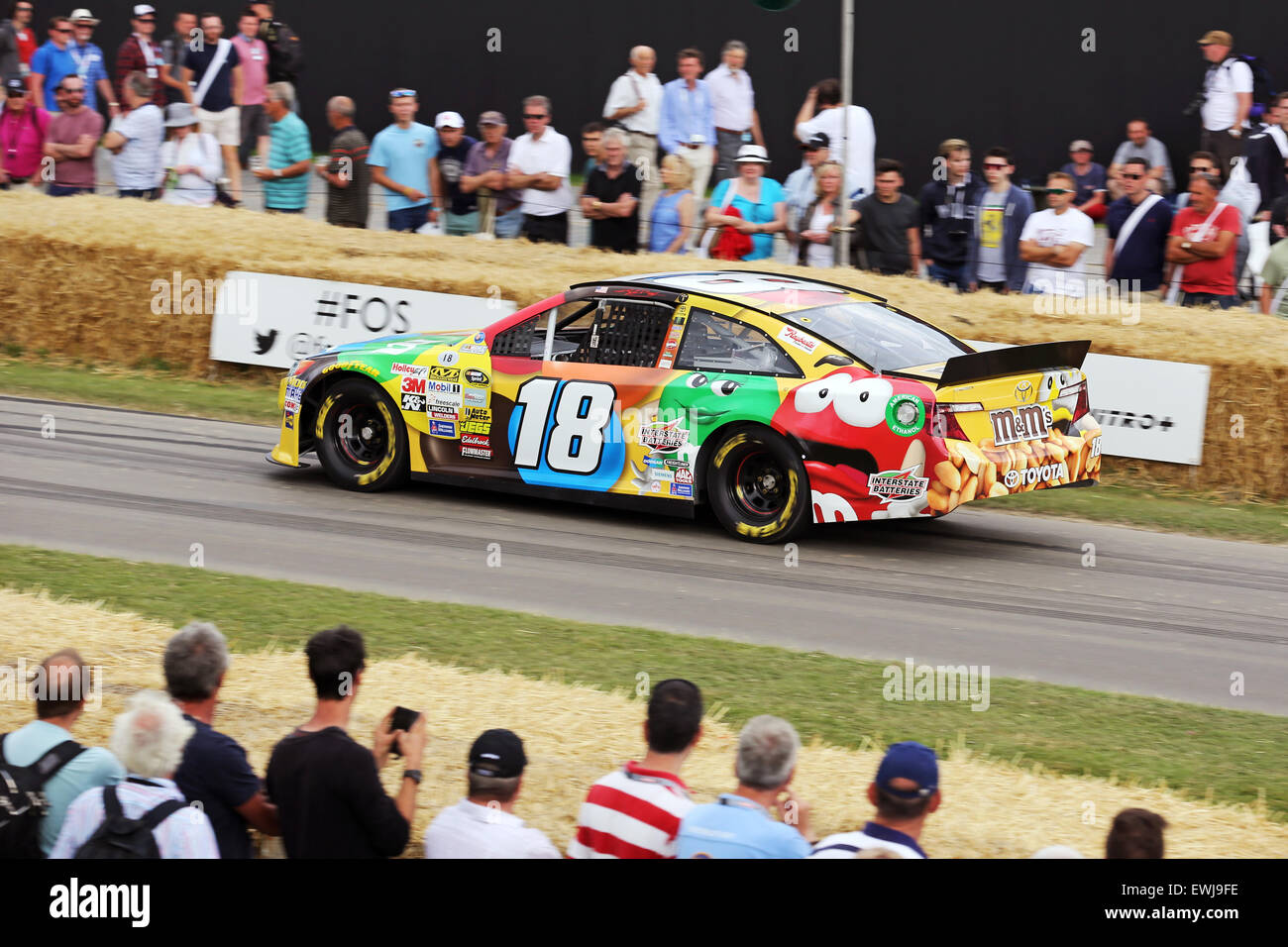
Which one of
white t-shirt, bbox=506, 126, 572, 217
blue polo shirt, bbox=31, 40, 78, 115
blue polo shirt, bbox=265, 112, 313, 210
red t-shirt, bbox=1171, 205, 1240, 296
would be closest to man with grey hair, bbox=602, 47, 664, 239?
white t-shirt, bbox=506, 126, 572, 217

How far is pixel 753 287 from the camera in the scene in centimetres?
1050

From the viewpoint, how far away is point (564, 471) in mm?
10477

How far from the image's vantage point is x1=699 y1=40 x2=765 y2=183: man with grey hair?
16.8m

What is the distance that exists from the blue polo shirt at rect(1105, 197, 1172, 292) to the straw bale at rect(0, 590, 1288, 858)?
8.55 metres

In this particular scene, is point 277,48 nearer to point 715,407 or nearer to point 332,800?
point 715,407

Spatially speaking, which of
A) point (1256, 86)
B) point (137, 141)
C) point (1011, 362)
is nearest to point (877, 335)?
point (1011, 362)

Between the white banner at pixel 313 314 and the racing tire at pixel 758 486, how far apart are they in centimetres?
410

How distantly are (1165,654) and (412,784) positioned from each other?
461 centimetres

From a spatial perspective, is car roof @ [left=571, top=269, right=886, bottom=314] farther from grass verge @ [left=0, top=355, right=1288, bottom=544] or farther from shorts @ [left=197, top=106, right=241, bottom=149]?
shorts @ [left=197, top=106, right=241, bottom=149]

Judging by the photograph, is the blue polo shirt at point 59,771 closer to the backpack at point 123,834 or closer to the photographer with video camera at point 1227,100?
the backpack at point 123,834

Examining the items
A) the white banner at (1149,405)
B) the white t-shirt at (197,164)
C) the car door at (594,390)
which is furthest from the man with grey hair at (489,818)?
the white t-shirt at (197,164)
